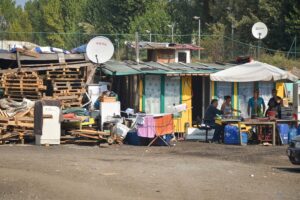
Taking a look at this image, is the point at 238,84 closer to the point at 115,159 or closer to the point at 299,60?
the point at 115,159

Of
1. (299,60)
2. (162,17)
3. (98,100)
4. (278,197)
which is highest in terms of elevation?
(162,17)

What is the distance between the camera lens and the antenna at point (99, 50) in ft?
74.6

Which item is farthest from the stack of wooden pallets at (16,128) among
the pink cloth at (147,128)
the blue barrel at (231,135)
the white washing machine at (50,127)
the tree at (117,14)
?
the tree at (117,14)

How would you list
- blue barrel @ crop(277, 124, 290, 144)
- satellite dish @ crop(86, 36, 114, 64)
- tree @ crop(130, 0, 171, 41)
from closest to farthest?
blue barrel @ crop(277, 124, 290, 144)
satellite dish @ crop(86, 36, 114, 64)
tree @ crop(130, 0, 171, 41)

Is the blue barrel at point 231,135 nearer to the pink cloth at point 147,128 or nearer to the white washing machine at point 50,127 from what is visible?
the pink cloth at point 147,128

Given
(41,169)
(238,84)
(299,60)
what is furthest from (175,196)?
(299,60)

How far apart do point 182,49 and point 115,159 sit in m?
17.9

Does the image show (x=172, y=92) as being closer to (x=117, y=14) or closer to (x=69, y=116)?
(x=69, y=116)

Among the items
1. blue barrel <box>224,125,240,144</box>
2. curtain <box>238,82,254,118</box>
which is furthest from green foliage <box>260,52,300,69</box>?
blue barrel <box>224,125,240,144</box>

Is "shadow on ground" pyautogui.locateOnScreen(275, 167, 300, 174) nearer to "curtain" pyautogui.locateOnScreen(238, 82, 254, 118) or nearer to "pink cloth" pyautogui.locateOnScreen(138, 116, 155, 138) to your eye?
"pink cloth" pyautogui.locateOnScreen(138, 116, 155, 138)

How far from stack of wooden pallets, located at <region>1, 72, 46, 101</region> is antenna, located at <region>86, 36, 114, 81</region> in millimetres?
2058

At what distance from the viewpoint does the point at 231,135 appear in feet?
67.9

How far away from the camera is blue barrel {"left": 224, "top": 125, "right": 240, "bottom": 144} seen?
20578mm

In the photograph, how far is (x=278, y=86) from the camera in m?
25.2
